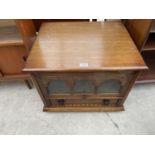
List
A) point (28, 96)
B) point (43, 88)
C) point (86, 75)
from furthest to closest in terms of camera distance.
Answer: point (28, 96), point (43, 88), point (86, 75)

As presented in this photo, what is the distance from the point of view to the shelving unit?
3.03 ft

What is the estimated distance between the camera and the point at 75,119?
3.84ft

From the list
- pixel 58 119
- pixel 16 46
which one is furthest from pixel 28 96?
pixel 16 46

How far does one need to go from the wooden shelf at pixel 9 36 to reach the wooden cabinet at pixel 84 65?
160 mm

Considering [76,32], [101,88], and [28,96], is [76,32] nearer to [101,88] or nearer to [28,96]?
[101,88]

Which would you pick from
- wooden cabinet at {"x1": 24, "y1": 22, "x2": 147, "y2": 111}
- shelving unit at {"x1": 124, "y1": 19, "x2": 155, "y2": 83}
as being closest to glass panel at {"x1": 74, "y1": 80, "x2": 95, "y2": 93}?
wooden cabinet at {"x1": 24, "y1": 22, "x2": 147, "y2": 111}

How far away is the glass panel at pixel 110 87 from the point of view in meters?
1.00

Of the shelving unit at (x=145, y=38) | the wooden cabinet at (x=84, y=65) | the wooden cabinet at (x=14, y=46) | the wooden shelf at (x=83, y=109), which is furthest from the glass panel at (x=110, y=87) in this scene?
the wooden cabinet at (x=14, y=46)

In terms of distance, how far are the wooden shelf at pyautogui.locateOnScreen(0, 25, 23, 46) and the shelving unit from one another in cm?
82

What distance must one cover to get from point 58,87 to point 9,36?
53 cm

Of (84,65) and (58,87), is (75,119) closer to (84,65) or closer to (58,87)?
(58,87)

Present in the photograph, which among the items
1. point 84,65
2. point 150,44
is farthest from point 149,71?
point 84,65

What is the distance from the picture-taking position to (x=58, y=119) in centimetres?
118

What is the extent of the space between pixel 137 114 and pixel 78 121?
480mm
